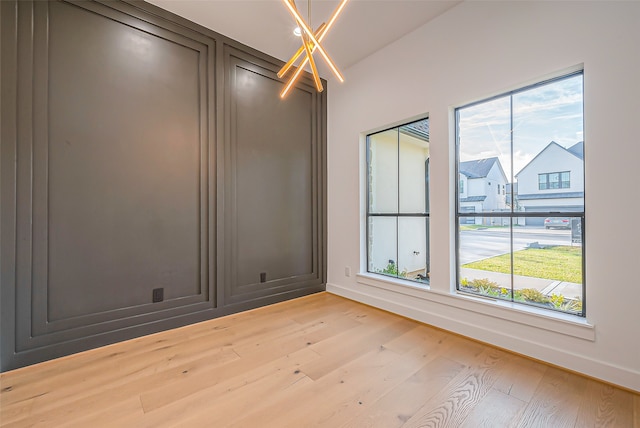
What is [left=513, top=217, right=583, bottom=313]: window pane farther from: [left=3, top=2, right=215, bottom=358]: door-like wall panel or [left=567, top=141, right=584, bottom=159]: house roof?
[left=3, top=2, right=215, bottom=358]: door-like wall panel

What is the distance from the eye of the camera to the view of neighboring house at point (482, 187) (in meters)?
2.43

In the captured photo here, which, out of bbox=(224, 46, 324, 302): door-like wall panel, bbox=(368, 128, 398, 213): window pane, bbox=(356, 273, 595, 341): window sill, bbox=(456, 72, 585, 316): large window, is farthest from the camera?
bbox=(368, 128, 398, 213): window pane

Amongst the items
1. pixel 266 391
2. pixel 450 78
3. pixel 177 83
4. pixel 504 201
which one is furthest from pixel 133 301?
pixel 450 78

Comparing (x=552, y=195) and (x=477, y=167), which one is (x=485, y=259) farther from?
(x=477, y=167)

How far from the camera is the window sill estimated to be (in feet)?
6.38

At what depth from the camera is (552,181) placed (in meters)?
2.13

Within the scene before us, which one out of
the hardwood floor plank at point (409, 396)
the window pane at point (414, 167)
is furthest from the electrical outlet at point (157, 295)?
the window pane at point (414, 167)

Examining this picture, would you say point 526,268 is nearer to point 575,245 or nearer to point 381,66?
point 575,245

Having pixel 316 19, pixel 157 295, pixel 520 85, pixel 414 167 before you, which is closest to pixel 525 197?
pixel 520 85

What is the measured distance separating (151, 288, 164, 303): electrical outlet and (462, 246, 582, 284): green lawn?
3120 mm

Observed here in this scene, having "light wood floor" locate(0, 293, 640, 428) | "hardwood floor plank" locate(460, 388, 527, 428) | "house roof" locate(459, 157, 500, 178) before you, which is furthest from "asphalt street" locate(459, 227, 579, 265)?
"hardwood floor plank" locate(460, 388, 527, 428)

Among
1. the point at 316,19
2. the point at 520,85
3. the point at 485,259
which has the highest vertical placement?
the point at 316,19

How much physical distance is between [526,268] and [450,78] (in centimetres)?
186

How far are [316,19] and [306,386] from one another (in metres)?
3.27
